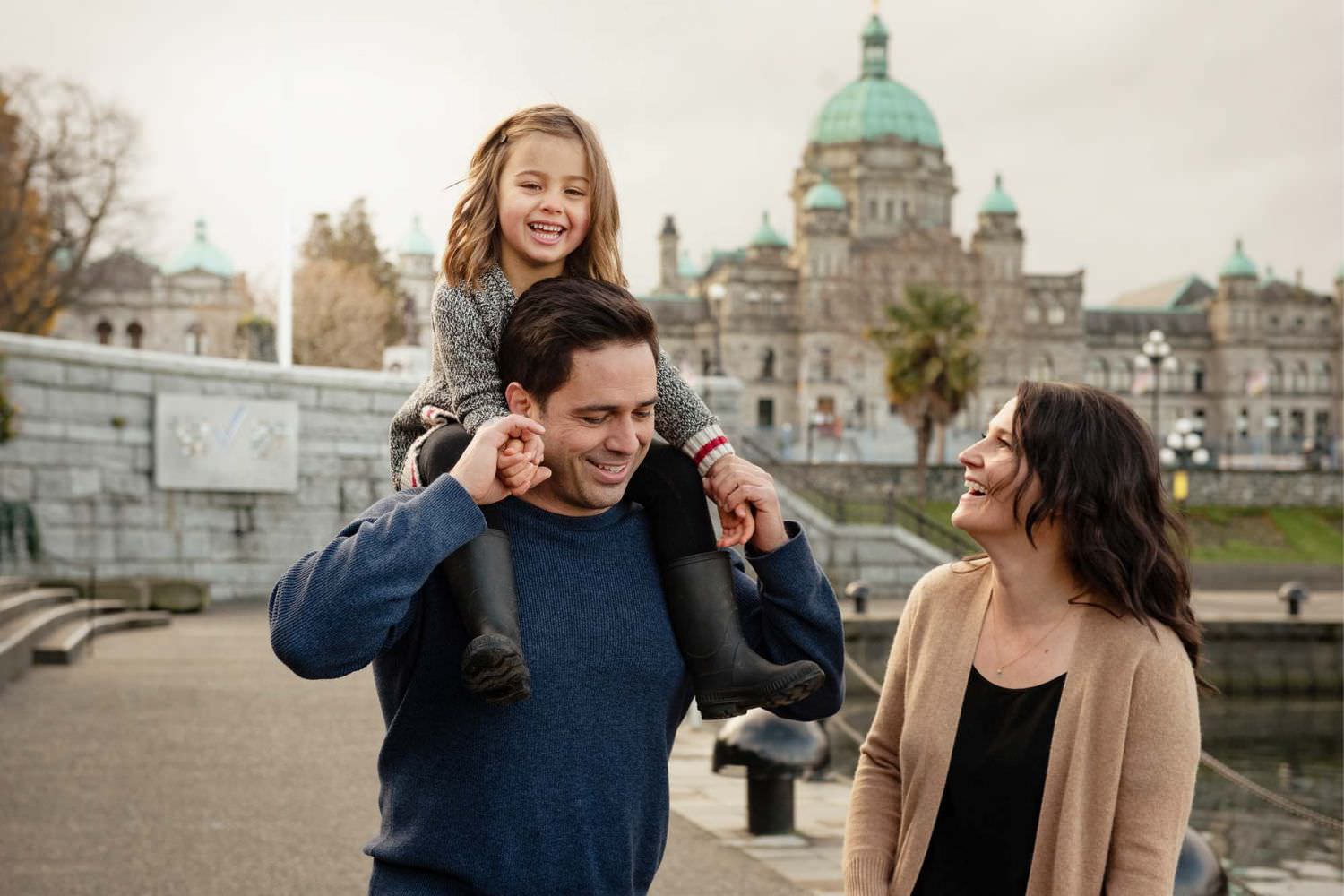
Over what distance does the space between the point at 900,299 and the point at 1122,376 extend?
20159 mm

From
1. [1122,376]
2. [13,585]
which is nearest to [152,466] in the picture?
[13,585]

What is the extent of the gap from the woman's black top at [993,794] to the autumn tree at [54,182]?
2553 cm

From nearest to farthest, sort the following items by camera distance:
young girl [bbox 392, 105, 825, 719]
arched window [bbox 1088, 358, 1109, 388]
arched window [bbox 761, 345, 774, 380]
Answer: young girl [bbox 392, 105, 825, 719] < arched window [bbox 761, 345, 774, 380] < arched window [bbox 1088, 358, 1109, 388]

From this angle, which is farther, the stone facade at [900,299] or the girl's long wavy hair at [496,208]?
the stone facade at [900,299]

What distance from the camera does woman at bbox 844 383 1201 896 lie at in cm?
260

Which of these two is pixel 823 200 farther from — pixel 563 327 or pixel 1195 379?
pixel 563 327

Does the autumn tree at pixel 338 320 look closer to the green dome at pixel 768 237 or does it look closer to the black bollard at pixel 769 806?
the black bollard at pixel 769 806

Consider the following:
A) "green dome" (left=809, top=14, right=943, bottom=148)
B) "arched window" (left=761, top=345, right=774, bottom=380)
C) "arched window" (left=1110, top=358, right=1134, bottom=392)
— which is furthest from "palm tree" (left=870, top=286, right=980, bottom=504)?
"green dome" (left=809, top=14, right=943, bottom=148)

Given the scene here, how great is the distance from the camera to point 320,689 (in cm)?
1260

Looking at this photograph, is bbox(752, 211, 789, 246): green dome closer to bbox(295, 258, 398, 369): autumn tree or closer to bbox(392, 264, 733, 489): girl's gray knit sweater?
bbox(295, 258, 398, 369): autumn tree

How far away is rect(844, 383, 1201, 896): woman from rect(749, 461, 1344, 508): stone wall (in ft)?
Result: 164

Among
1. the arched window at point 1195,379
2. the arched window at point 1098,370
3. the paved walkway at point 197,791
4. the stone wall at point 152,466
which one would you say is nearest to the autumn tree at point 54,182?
the stone wall at point 152,466

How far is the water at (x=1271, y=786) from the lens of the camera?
10227mm

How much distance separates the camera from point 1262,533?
50938 mm
